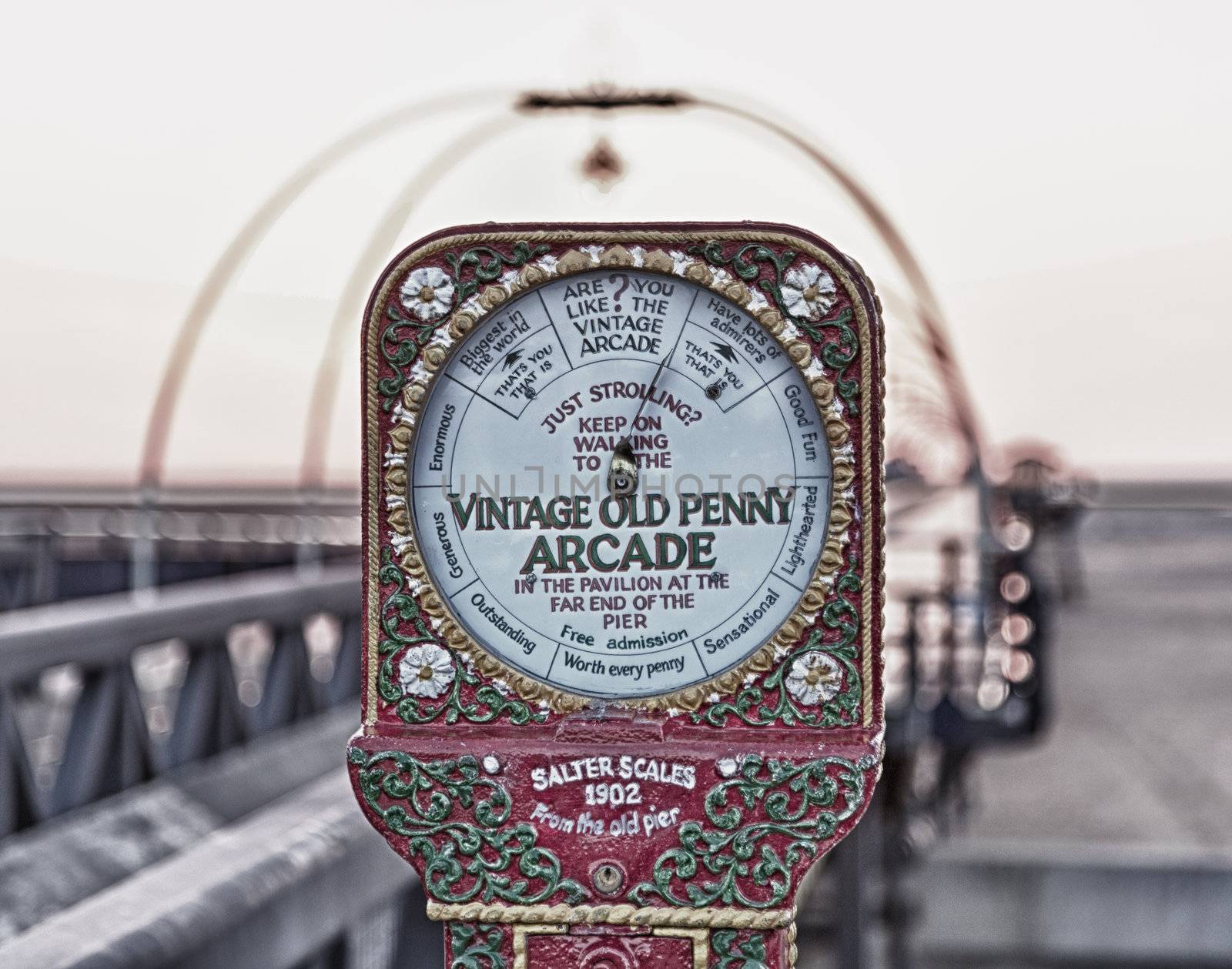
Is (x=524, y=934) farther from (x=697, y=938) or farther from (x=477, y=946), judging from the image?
(x=697, y=938)

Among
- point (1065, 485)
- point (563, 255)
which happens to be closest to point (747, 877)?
point (563, 255)

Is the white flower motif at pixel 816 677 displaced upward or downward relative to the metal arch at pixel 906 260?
downward

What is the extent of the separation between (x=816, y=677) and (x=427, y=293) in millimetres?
903

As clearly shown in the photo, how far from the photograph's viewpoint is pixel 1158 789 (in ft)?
48.8

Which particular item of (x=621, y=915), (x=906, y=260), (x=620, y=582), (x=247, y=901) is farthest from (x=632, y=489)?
(x=906, y=260)

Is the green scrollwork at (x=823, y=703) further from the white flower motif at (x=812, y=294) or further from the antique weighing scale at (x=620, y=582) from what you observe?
the white flower motif at (x=812, y=294)

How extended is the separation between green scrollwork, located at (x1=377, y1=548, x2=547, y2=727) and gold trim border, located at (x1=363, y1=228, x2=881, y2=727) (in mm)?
16

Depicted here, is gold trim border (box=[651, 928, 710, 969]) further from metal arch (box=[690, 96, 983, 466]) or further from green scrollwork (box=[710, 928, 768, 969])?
metal arch (box=[690, 96, 983, 466])

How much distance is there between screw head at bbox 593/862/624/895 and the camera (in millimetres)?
2646

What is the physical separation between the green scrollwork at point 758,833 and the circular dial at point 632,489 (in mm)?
197

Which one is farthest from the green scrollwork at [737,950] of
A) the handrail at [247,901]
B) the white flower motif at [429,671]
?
the handrail at [247,901]

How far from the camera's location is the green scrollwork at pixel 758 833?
260cm

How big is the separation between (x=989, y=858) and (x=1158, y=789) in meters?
3.21

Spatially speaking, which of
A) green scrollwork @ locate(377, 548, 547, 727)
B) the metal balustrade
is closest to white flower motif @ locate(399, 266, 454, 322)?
green scrollwork @ locate(377, 548, 547, 727)
